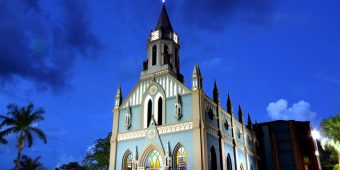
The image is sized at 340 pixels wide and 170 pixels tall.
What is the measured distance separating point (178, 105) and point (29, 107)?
62.8 feet

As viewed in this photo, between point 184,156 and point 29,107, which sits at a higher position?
point 29,107

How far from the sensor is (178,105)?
32.1m

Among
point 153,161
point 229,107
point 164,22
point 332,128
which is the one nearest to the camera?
point 153,161

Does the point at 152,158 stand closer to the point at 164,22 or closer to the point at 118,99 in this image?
the point at 118,99

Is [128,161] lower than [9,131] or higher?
lower

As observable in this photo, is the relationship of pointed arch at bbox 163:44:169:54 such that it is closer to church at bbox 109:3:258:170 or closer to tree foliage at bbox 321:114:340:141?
church at bbox 109:3:258:170

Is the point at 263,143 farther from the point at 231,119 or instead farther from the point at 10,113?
the point at 10,113

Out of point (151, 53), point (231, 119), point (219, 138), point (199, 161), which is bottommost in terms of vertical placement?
point (199, 161)

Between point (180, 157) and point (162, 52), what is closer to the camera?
point (180, 157)

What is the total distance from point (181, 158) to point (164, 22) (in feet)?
58.1

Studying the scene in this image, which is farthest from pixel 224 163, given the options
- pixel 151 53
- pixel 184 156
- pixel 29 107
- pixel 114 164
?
pixel 29 107

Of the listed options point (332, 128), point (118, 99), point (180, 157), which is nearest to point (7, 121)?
point (118, 99)

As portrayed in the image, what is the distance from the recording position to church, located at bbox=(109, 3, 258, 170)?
99.8 ft

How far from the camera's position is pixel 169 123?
3206cm
